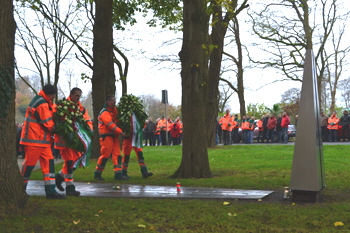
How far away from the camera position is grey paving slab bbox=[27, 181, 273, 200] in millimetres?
9102

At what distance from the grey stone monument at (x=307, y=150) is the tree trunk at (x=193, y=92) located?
4288 millimetres

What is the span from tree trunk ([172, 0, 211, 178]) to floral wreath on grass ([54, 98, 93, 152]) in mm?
3330

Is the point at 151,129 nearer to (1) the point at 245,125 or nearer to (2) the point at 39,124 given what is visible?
(1) the point at 245,125

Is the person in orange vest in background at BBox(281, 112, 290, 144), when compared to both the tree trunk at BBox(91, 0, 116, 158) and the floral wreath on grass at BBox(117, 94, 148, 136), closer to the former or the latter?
the tree trunk at BBox(91, 0, 116, 158)

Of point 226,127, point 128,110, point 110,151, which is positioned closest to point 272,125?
point 226,127

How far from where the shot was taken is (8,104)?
7484 millimetres

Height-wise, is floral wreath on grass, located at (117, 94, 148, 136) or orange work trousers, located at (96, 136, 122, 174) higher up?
floral wreath on grass, located at (117, 94, 148, 136)

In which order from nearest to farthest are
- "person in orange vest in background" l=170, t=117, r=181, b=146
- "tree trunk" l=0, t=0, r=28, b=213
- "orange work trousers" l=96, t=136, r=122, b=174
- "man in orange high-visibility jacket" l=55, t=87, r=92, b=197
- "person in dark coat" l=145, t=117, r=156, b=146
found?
"tree trunk" l=0, t=0, r=28, b=213, "man in orange high-visibility jacket" l=55, t=87, r=92, b=197, "orange work trousers" l=96, t=136, r=122, b=174, "person in orange vest in background" l=170, t=117, r=181, b=146, "person in dark coat" l=145, t=117, r=156, b=146

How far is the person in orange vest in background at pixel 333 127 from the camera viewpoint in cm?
2853

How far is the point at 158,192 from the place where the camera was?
9875 millimetres

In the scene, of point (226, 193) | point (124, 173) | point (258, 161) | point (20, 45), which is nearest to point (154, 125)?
point (20, 45)

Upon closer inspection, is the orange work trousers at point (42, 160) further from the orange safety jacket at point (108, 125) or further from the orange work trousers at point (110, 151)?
the orange work trousers at point (110, 151)

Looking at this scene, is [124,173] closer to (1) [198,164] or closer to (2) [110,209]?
(1) [198,164]

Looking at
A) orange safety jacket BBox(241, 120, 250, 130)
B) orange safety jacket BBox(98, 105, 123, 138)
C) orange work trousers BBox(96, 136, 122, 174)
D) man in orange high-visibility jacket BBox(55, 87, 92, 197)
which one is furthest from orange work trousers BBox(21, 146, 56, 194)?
orange safety jacket BBox(241, 120, 250, 130)
